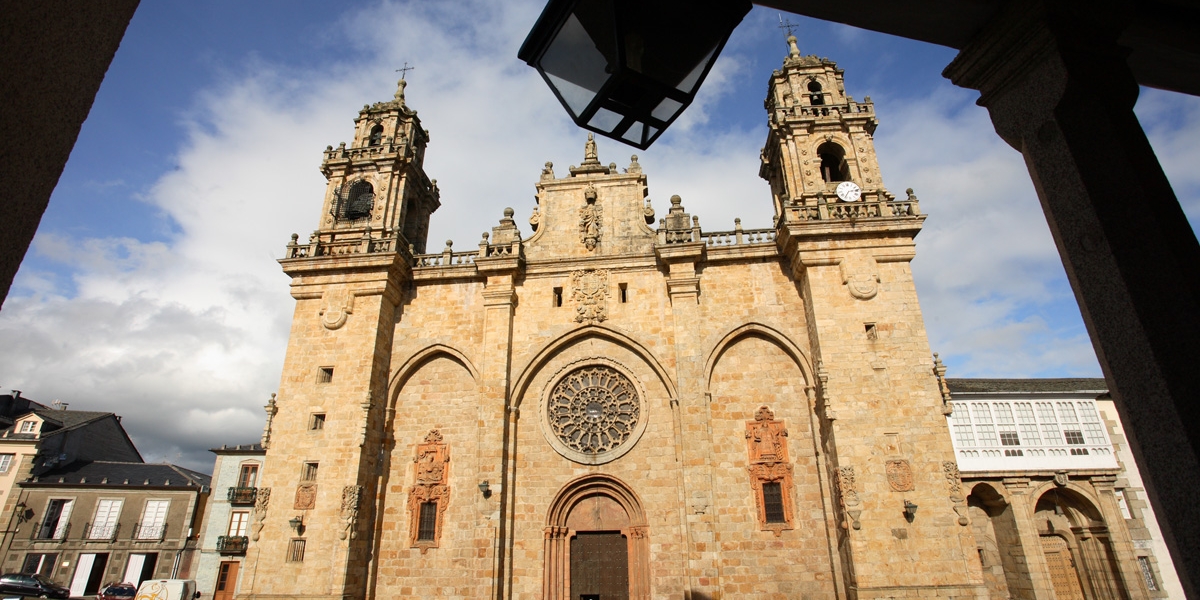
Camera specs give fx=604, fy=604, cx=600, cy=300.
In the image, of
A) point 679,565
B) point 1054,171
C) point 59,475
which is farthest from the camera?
point 59,475

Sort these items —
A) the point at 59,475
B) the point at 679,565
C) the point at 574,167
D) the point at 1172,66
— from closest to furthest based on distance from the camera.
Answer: the point at 1172,66
the point at 679,565
the point at 574,167
the point at 59,475

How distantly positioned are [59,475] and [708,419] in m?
34.1

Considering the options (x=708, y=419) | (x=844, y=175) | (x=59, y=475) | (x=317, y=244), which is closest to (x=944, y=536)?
(x=708, y=419)

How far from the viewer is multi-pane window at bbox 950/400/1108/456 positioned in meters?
18.8

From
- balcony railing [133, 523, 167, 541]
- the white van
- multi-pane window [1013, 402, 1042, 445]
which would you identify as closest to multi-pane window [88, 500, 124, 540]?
balcony railing [133, 523, 167, 541]

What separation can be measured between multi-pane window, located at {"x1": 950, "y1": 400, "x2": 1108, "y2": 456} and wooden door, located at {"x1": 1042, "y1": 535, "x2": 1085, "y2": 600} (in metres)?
2.81

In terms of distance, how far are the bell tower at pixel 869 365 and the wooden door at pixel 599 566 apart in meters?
5.38

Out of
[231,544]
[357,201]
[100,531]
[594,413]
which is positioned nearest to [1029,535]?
[594,413]

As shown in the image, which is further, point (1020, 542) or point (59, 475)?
point (59, 475)

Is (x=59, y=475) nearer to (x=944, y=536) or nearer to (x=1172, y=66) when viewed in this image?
(x=944, y=536)

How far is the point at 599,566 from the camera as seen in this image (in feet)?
52.0

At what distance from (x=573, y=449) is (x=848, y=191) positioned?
11027mm

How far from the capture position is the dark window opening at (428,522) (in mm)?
16281

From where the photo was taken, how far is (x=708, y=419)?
15852 millimetres
